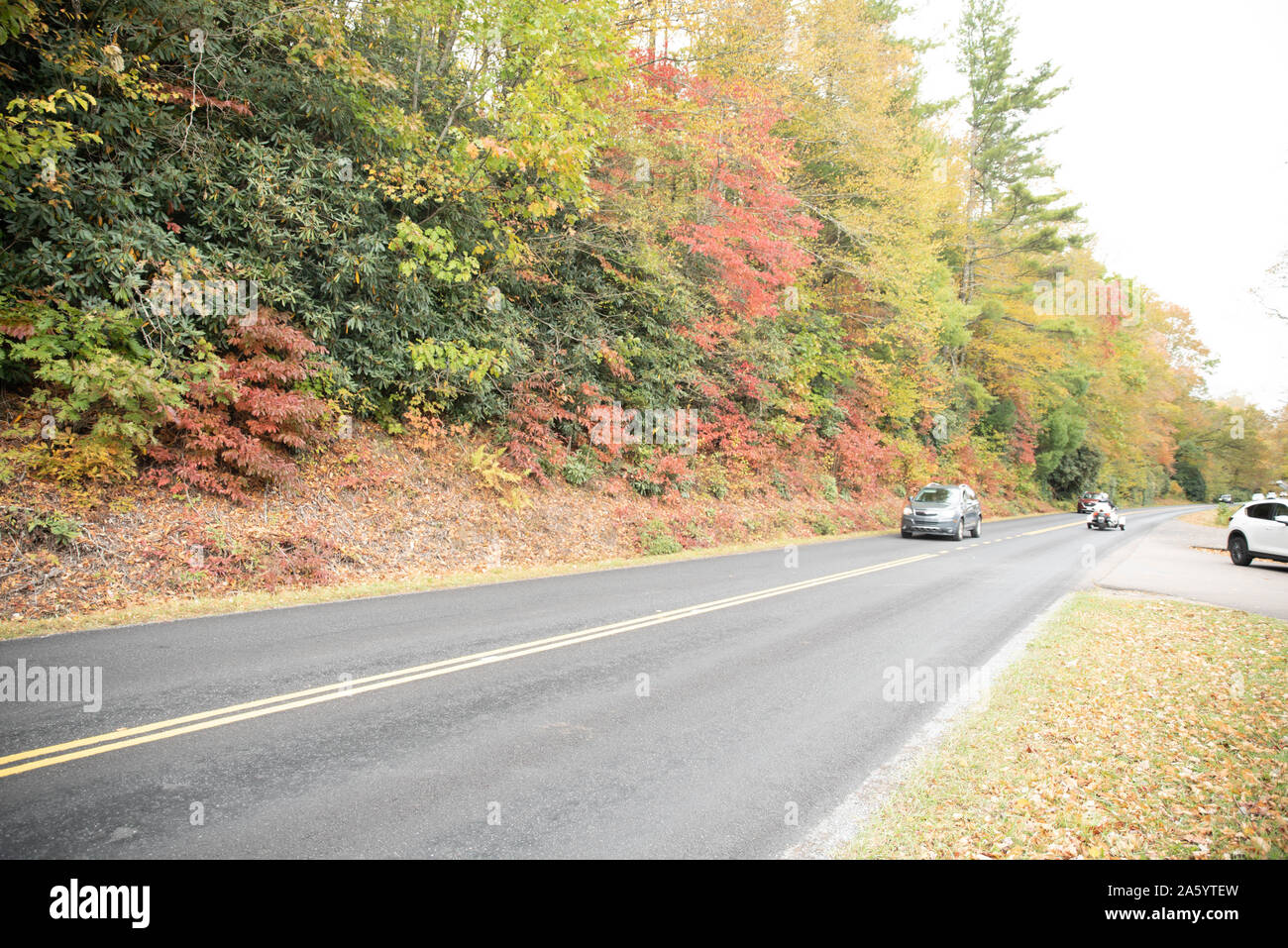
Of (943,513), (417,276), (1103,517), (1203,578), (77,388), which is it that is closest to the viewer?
(77,388)

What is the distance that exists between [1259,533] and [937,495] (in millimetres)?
8149

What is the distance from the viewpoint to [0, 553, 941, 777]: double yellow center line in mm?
4008

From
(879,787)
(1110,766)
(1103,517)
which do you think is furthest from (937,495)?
(879,787)

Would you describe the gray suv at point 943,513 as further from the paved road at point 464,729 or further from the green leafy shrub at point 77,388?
the green leafy shrub at point 77,388

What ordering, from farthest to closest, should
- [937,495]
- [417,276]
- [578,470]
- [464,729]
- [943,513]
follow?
[937,495], [943,513], [578,470], [417,276], [464,729]

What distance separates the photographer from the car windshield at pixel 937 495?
22102mm

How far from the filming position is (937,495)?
22.5 m

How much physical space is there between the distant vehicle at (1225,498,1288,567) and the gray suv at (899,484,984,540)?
22.2ft

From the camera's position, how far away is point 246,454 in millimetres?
10039

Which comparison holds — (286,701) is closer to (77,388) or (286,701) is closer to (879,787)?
(879,787)

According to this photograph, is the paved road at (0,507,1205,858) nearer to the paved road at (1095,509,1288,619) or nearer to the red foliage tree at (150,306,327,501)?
the red foliage tree at (150,306,327,501)
